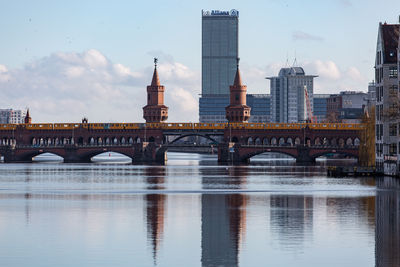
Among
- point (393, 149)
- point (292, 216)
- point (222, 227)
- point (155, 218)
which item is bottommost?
point (222, 227)

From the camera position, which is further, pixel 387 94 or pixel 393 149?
pixel 387 94

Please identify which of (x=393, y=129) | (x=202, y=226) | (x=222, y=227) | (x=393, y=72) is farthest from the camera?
(x=393, y=72)

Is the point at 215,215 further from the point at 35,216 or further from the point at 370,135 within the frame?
the point at 370,135

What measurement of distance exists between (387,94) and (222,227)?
69.3 metres

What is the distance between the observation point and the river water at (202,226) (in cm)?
5675

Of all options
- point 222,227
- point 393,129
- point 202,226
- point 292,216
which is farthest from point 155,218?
point 393,129

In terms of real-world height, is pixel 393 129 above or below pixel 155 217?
above

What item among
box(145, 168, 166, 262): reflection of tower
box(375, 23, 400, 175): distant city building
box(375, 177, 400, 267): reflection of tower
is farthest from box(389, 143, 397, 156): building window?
box(145, 168, 166, 262): reflection of tower

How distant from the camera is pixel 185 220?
253ft

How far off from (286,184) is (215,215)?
5003 cm

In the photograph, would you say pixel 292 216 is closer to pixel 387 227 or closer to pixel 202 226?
pixel 202 226

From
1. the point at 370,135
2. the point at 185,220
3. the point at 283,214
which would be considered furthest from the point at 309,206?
the point at 370,135

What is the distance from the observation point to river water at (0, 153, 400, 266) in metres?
56.8

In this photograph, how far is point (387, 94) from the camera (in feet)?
443
